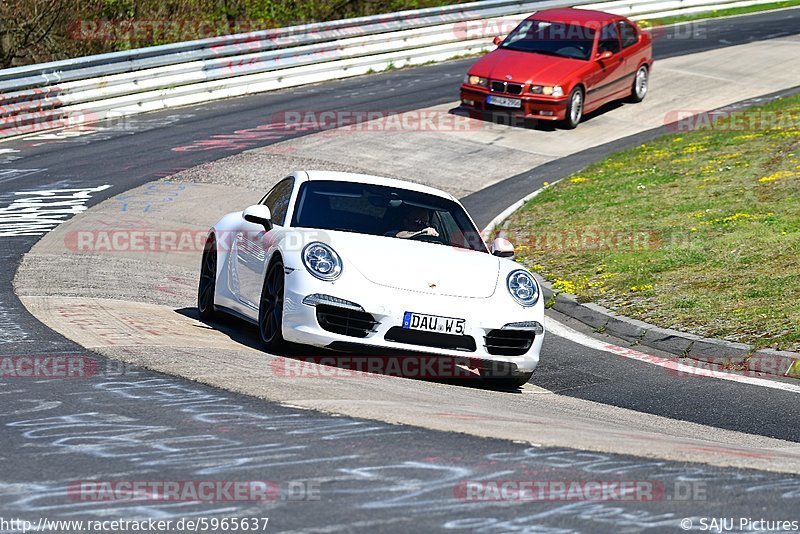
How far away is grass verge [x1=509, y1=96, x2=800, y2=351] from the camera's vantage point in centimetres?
1176

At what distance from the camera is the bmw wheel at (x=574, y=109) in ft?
74.8

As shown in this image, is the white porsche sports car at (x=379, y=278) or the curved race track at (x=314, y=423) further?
the white porsche sports car at (x=379, y=278)

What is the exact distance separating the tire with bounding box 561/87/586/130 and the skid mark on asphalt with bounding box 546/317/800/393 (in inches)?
436

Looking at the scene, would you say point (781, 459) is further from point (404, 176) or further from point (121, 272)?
point (404, 176)

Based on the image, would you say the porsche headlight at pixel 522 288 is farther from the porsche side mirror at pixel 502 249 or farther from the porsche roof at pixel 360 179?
the porsche roof at pixel 360 179

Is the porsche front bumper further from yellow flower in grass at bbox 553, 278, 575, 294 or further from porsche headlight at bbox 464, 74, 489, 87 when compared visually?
porsche headlight at bbox 464, 74, 489, 87

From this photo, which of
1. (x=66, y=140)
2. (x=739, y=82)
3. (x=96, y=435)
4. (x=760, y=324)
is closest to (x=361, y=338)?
(x=96, y=435)

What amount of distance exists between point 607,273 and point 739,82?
14.7m

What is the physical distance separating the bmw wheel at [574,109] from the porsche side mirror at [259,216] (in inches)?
538

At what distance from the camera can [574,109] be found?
23.1 metres

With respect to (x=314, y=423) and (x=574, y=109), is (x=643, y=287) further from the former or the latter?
(x=574, y=109)

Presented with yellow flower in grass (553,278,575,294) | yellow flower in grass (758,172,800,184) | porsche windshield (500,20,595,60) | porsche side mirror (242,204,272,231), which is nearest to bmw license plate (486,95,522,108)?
porsche windshield (500,20,595,60)

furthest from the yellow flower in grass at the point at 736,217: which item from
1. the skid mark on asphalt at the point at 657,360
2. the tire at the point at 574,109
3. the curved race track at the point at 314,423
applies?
the tire at the point at 574,109

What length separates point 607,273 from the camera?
13539 mm
